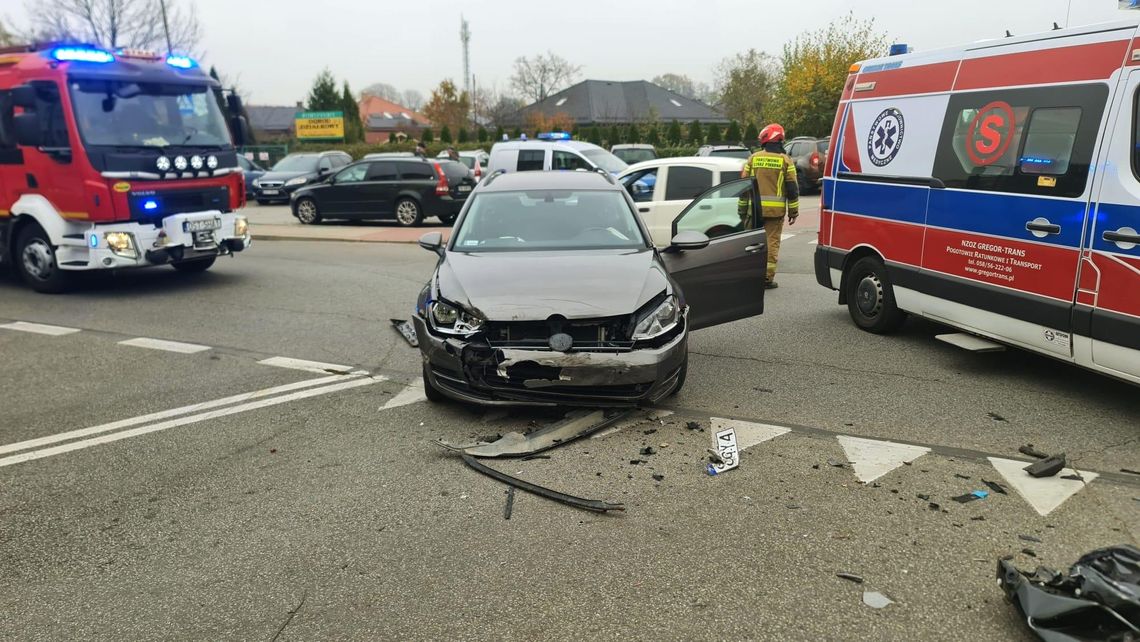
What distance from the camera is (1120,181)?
4.74 m

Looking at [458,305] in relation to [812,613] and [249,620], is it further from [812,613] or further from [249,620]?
[812,613]

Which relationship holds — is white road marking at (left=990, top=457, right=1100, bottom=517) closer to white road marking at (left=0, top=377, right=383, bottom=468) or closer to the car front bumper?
the car front bumper

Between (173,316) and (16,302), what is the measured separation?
2.59 m

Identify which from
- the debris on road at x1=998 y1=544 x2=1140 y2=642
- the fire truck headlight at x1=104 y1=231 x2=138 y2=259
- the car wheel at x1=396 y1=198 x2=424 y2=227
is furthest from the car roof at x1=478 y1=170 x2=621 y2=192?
the car wheel at x1=396 y1=198 x2=424 y2=227

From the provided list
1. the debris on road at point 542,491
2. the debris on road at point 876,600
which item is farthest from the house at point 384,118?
the debris on road at point 876,600

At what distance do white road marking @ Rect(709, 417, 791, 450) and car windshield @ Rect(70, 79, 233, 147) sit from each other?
8.00 metres

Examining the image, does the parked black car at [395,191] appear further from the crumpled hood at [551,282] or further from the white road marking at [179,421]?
the crumpled hood at [551,282]

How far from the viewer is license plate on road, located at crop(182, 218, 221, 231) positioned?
9.82 metres

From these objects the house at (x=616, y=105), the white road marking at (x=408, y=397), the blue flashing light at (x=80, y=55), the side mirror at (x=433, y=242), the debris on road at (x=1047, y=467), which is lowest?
the white road marking at (x=408, y=397)

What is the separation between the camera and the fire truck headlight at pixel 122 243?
9.24 meters

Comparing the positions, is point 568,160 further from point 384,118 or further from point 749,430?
point 384,118

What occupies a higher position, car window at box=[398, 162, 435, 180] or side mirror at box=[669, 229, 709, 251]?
car window at box=[398, 162, 435, 180]

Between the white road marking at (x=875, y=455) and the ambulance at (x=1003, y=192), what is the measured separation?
1536mm

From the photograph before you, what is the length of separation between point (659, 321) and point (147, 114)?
25.5 ft
